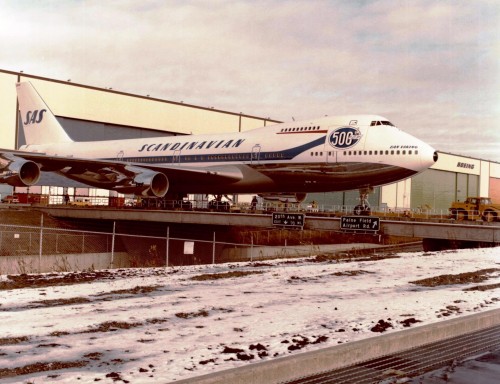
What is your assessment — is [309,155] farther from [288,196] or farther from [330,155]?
[288,196]

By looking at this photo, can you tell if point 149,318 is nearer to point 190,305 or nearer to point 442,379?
point 190,305

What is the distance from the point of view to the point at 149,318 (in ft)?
27.7

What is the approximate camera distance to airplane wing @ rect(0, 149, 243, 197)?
103 feet

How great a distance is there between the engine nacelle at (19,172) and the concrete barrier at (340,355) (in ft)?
89.4

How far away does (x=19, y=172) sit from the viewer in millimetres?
30859

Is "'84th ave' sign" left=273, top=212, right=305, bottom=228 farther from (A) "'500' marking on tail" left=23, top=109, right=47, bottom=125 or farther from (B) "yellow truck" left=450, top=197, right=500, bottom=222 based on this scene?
(A) "'500' marking on tail" left=23, top=109, right=47, bottom=125

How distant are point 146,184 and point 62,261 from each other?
247 inches

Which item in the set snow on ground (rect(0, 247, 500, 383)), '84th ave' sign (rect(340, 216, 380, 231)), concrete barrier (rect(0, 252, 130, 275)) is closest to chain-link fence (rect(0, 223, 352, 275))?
concrete barrier (rect(0, 252, 130, 275))

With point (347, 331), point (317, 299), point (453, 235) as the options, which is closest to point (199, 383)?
point (347, 331)

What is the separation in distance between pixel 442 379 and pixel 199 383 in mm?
2748

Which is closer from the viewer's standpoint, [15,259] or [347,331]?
[347,331]

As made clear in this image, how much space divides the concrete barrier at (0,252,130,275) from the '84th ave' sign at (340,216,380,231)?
503 inches

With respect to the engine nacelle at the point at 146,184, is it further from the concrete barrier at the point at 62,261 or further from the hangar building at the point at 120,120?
the hangar building at the point at 120,120

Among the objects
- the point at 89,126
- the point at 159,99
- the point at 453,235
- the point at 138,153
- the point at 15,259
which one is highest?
the point at 159,99
